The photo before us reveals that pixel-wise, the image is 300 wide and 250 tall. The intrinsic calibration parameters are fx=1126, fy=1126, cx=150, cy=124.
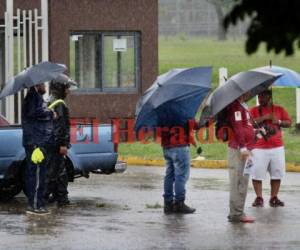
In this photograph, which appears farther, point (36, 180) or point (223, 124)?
point (36, 180)

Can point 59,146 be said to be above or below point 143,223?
above

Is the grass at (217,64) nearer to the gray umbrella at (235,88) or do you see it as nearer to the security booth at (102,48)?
the gray umbrella at (235,88)

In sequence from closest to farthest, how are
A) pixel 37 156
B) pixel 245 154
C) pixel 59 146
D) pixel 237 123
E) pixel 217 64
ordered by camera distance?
1. pixel 245 154
2. pixel 237 123
3. pixel 37 156
4. pixel 59 146
5. pixel 217 64

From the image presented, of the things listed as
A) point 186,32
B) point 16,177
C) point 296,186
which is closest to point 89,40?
point 296,186

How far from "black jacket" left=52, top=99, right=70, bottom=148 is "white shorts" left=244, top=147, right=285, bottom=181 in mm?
2443

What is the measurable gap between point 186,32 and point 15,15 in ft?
207

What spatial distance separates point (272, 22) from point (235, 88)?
7.25 metres

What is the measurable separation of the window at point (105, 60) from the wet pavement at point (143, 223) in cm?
760

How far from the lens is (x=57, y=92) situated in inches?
555

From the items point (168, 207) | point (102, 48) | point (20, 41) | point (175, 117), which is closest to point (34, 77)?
point (175, 117)

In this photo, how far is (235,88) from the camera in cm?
1280

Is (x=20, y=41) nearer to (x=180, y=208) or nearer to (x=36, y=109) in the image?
(x=36, y=109)

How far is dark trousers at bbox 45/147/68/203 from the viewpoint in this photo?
560 inches

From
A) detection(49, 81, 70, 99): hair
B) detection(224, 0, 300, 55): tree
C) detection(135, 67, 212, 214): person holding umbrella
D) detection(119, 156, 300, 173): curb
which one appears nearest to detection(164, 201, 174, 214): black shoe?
detection(135, 67, 212, 214): person holding umbrella
